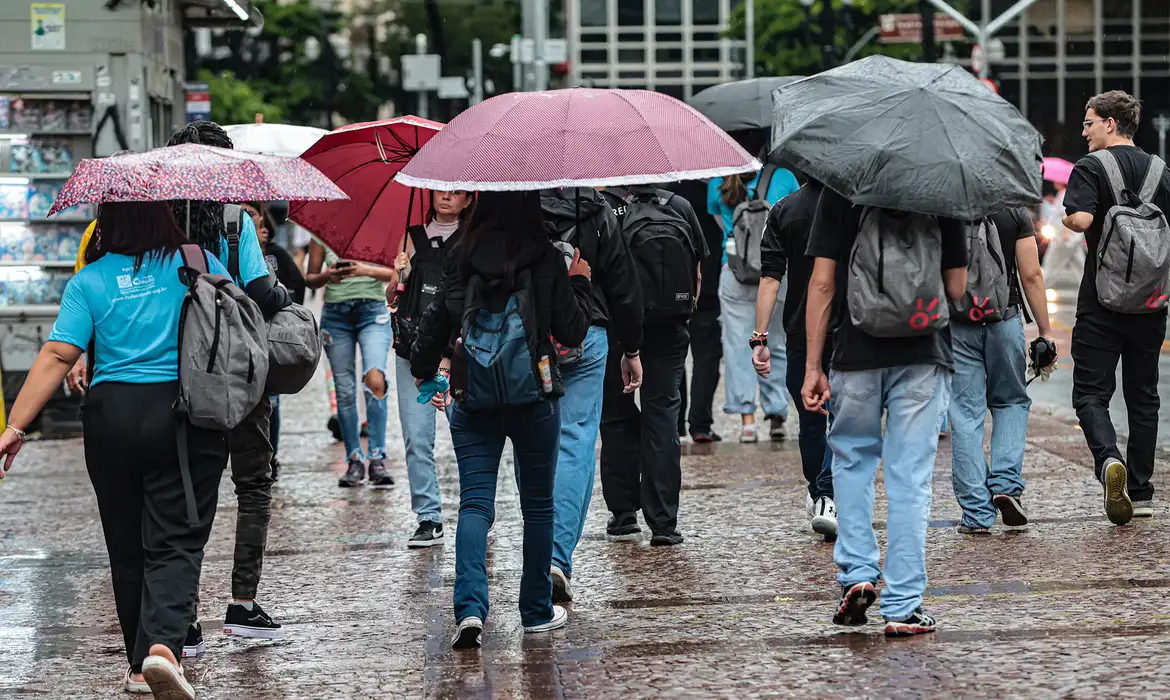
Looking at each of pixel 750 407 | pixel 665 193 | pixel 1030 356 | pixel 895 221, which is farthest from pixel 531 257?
pixel 750 407

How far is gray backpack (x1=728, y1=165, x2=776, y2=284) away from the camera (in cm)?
1081

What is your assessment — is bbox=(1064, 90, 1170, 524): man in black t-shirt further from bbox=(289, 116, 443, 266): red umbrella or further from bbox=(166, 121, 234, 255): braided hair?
bbox=(166, 121, 234, 255): braided hair

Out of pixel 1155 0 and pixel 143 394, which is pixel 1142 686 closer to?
pixel 143 394

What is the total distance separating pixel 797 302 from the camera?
7816 millimetres

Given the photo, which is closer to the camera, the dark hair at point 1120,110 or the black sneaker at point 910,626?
the black sneaker at point 910,626

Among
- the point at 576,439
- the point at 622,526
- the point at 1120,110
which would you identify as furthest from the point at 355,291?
the point at 1120,110

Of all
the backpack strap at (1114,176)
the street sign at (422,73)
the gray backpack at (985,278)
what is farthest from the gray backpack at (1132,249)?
the street sign at (422,73)

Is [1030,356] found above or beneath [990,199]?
beneath

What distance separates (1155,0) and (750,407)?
58.8 meters

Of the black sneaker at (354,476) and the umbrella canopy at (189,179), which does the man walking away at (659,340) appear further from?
the black sneaker at (354,476)

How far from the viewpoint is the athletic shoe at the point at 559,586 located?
6.54 m

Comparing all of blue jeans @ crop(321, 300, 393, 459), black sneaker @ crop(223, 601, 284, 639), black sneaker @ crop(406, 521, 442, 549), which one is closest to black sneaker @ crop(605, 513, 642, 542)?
black sneaker @ crop(406, 521, 442, 549)

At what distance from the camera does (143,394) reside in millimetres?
5199

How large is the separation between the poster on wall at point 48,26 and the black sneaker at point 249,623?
8.34 meters
